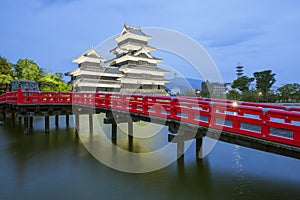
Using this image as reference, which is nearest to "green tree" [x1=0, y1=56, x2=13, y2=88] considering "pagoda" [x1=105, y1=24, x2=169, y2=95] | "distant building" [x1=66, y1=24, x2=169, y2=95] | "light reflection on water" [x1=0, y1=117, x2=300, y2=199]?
"distant building" [x1=66, y1=24, x2=169, y2=95]

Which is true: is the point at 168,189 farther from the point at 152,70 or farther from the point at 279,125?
the point at 152,70

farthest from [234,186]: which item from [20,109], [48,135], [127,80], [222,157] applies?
[127,80]

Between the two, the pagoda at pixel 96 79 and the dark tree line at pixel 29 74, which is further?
the pagoda at pixel 96 79

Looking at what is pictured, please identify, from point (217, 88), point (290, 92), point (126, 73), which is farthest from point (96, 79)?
point (290, 92)

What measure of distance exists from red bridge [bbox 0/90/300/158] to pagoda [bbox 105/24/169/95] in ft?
60.2

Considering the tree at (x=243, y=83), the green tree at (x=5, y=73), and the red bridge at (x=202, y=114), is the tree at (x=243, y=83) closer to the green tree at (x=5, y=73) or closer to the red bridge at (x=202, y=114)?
the red bridge at (x=202, y=114)

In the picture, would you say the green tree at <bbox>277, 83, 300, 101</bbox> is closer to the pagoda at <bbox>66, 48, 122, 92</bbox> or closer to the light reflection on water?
the pagoda at <bbox>66, 48, 122, 92</bbox>

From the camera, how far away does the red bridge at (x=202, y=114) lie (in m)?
4.96

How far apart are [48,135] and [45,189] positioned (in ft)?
26.8

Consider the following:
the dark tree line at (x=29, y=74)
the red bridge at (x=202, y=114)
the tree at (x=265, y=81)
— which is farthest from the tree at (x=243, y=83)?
the red bridge at (x=202, y=114)

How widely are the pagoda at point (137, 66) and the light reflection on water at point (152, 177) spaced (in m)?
21.9

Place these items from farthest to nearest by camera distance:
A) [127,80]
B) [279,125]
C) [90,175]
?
[127,80], [90,175], [279,125]

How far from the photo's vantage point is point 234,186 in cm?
704

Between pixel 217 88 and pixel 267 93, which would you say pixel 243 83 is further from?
pixel 217 88
